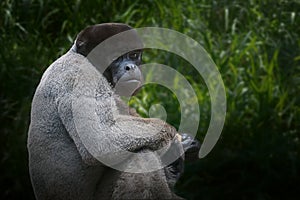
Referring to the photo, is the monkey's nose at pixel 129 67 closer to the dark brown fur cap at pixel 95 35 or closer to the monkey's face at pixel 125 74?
the monkey's face at pixel 125 74

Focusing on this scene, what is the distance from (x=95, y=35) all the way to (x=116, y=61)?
0.19m

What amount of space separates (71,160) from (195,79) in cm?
323

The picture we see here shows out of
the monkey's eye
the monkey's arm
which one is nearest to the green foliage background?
the monkey's eye

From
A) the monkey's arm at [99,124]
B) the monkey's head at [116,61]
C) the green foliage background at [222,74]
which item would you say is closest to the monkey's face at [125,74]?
the monkey's head at [116,61]

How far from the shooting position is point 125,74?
338 cm

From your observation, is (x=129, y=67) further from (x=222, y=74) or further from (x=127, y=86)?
(x=222, y=74)

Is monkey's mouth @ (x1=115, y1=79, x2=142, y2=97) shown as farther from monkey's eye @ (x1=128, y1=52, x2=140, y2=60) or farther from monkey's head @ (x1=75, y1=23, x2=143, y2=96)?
monkey's eye @ (x1=128, y1=52, x2=140, y2=60)

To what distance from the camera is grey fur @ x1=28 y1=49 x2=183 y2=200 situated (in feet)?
10.6

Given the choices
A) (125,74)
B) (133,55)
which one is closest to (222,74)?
(133,55)

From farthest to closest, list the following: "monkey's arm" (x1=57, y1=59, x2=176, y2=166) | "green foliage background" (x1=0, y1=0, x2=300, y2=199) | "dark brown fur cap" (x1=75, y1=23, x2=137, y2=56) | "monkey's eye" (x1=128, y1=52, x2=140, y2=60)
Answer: "green foliage background" (x1=0, y1=0, x2=300, y2=199) → "monkey's eye" (x1=128, y1=52, x2=140, y2=60) → "dark brown fur cap" (x1=75, y1=23, x2=137, y2=56) → "monkey's arm" (x1=57, y1=59, x2=176, y2=166)

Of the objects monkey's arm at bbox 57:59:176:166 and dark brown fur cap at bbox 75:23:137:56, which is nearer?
monkey's arm at bbox 57:59:176:166

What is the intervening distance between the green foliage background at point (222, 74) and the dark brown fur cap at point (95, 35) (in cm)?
261

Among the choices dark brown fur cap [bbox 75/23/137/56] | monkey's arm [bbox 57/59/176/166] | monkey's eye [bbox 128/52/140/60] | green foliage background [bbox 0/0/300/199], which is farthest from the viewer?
green foliage background [bbox 0/0/300/199]

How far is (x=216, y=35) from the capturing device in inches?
262
